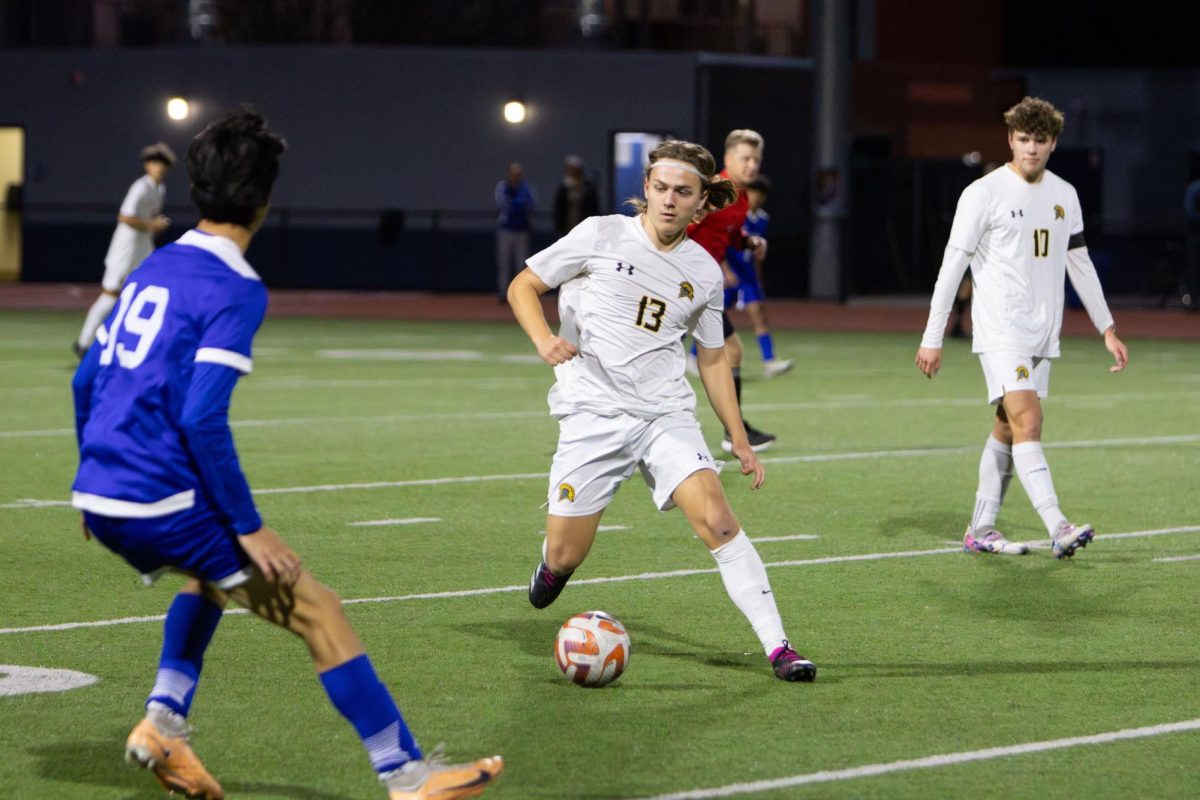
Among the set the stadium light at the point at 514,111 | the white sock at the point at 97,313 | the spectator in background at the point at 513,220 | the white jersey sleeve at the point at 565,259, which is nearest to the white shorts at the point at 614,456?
the white jersey sleeve at the point at 565,259

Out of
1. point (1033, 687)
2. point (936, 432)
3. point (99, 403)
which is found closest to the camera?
point (99, 403)

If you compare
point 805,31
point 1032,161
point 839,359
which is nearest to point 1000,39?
point 805,31

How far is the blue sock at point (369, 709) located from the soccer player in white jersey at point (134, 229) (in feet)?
48.2

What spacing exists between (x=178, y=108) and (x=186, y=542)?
32684 mm

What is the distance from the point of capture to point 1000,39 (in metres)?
41.4

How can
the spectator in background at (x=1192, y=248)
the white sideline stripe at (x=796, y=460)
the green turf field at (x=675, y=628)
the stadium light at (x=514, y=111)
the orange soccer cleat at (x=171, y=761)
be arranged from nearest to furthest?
the orange soccer cleat at (x=171, y=761), the green turf field at (x=675, y=628), the white sideline stripe at (x=796, y=460), the spectator in background at (x=1192, y=248), the stadium light at (x=514, y=111)

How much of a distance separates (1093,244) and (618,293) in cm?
3010

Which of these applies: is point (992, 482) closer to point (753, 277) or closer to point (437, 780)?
point (437, 780)

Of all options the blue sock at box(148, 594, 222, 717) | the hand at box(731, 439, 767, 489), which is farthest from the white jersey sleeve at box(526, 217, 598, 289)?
the blue sock at box(148, 594, 222, 717)

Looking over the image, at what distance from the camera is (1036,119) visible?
928cm

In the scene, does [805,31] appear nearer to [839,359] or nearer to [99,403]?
[839,359]

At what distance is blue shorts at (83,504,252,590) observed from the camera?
4.90 metres

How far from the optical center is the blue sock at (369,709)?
498 cm

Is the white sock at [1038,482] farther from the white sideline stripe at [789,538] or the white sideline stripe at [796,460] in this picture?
the white sideline stripe at [796,460]
